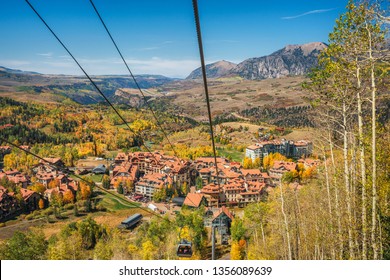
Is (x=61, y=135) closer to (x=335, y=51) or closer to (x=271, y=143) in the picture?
(x=271, y=143)

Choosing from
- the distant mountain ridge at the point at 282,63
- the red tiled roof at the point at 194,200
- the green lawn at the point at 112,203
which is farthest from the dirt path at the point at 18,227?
the distant mountain ridge at the point at 282,63

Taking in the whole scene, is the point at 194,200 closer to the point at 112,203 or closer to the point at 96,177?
the point at 112,203

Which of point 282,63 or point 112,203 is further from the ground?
point 282,63

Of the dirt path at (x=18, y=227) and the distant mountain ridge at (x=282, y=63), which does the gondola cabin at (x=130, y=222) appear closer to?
the dirt path at (x=18, y=227)

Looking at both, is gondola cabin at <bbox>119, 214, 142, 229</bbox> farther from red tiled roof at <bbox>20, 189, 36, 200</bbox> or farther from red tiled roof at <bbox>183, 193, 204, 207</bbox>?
red tiled roof at <bbox>20, 189, 36, 200</bbox>

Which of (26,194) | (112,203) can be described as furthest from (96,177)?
(112,203)

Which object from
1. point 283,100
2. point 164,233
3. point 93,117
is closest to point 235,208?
point 164,233

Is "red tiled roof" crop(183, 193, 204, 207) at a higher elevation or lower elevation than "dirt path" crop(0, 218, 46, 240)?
higher

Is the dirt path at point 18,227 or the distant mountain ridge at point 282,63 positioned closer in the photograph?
the dirt path at point 18,227

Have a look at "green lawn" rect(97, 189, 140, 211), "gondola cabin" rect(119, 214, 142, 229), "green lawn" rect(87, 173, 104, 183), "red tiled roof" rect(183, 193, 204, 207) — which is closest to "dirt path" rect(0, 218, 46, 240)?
"green lawn" rect(97, 189, 140, 211)

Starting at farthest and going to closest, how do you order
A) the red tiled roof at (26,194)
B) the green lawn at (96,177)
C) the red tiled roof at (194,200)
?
the green lawn at (96,177) → the red tiled roof at (26,194) → the red tiled roof at (194,200)

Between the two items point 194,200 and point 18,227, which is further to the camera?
point 194,200

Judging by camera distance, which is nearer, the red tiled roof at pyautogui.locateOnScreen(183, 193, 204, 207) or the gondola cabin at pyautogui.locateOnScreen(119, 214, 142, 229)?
the gondola cabin at pyautogui.locateOnScreen(119, 214, 142, 229)
